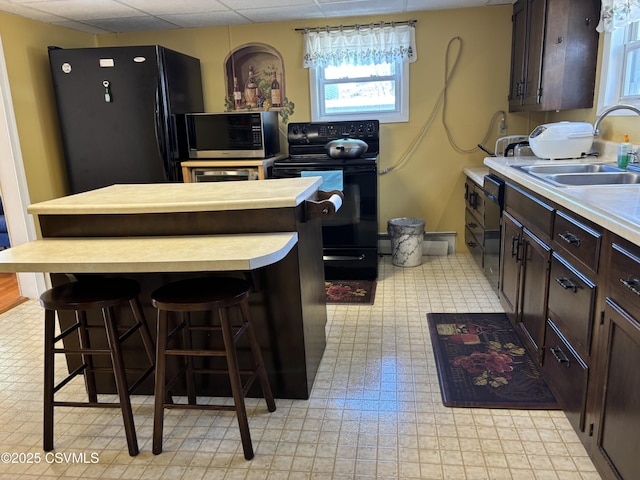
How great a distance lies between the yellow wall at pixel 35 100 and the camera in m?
3.32

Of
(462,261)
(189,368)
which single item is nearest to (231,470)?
(189,368)

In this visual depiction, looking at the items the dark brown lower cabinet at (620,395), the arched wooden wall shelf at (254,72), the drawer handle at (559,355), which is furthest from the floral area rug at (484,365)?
the arched wooden wall shelf at (254,72)

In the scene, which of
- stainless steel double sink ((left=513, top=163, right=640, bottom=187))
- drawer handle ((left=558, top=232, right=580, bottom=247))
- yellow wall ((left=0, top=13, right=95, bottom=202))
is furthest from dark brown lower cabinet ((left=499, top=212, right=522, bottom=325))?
yellow wall ((left=0, top=13, right=95, bottom=202))

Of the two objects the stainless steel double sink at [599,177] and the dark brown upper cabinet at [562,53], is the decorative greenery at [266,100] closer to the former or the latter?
the dark brown upper cabinet at [562,53]

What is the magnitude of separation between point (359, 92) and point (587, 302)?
121 inches

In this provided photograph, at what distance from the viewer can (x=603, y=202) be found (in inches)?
62.0

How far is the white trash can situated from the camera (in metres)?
3.88

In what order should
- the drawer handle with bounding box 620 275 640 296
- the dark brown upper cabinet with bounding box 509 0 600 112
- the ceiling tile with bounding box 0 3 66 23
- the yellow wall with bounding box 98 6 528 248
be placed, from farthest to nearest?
the yellow wall with bounding box 98 6 528 248 → the ceiling tile with bounding box 0 3 66 23 → the dark brown upper cabinet with bounding box 509 0 600 112 → the drawer handle with bounding box 620 275 640 296

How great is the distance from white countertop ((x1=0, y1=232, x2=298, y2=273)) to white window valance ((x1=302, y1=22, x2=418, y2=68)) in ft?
8.75

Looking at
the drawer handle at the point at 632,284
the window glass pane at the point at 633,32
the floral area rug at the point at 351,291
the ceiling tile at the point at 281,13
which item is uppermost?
the ceiling tile at the point at 281,13

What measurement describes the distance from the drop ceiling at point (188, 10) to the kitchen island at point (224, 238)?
181cm

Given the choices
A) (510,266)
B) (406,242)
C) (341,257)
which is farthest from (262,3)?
(510,266)

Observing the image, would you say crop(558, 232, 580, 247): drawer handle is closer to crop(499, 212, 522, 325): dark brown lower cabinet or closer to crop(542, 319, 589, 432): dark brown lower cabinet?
crop(542, 319, 589, 432): dark brown lower cabinet

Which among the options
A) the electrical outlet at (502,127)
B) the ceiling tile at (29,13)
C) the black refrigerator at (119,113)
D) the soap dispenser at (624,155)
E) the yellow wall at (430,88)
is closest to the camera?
the soap dispenser at (624,155)
